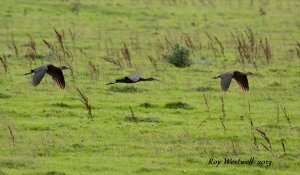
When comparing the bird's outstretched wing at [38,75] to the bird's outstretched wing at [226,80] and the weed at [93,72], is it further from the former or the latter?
the weed at [93,72]

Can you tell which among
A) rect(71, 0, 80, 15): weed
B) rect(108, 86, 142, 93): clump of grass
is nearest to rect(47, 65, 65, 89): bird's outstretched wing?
rect(108, 86, 142, 93): clump of grass

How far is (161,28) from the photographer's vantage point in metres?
30.0

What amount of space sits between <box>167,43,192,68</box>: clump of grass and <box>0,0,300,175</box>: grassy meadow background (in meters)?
0.21

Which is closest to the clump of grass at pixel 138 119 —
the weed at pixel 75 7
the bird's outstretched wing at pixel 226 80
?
the bird's outstretched wing at pixel 226 80

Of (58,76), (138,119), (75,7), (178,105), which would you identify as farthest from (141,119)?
(75,7)

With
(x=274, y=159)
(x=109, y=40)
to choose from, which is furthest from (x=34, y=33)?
(x=274, y=159)

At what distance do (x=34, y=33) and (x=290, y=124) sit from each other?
1475 cm

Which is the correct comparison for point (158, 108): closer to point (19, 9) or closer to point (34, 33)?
point (34, 33)

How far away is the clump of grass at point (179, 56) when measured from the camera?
20391mm

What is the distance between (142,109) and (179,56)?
5.67m

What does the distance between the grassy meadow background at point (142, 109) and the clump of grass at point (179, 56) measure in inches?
8.2

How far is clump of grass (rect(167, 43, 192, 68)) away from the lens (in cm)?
2039

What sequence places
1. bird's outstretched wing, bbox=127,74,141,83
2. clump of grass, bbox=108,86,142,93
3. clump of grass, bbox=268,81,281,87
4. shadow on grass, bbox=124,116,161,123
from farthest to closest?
clump of grass, bbox=268,81,281,87 < clump of grass, bbox=108,86,142,93 < shadow on grass, bbox=124,116,161,123 < bird's outstretched wing, bbox=127,74,141,83

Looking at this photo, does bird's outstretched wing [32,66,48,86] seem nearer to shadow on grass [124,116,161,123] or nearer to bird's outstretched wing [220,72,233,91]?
bird's outstretched wing [220,72,233,91]
